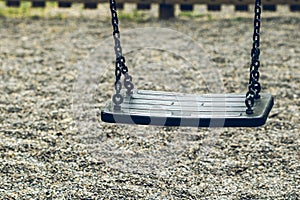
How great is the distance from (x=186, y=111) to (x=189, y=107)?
9 cm

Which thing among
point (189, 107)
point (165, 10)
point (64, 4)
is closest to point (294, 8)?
point (165, 10)

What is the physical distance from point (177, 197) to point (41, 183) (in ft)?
2.23

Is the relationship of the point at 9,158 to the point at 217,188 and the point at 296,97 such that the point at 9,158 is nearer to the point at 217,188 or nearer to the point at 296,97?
the point at 217,188

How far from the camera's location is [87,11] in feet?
23.6

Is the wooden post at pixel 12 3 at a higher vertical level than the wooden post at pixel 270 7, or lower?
lower

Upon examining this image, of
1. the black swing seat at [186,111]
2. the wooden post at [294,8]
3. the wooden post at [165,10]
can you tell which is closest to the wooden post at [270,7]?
the wooden post at [294,8]

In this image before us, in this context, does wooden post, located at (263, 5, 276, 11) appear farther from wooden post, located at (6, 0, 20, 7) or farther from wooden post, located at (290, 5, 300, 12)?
wooden post, located at (6, 0, 20, 7)

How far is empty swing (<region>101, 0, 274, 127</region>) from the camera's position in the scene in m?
2.93

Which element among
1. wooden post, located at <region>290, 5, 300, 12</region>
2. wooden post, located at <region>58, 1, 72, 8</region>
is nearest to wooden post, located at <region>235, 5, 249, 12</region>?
wooden post, located at <region>290, 5, 300, 12</region>

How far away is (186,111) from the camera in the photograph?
119 inches

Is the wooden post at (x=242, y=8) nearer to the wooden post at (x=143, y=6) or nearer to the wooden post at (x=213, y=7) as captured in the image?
the wooden post at (x=213, y=7)

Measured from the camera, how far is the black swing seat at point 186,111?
2924mm

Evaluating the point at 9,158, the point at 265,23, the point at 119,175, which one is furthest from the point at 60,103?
the point at 265,23

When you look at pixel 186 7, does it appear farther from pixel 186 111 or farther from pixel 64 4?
pixel 186 111
